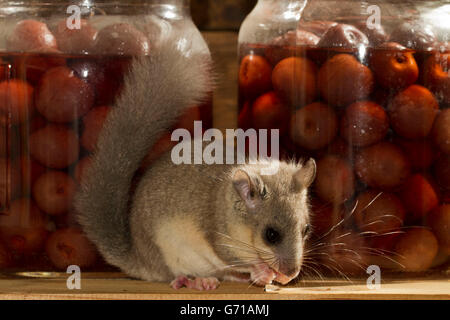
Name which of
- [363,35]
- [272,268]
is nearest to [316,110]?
[363,35]

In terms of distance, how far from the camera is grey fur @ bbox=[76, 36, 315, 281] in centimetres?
105

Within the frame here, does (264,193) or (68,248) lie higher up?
(264,193)

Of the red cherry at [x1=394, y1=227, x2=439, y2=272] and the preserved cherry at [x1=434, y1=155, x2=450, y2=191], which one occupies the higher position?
the preserved cherry at [x1=434, y1=155, x2=450, y2=191]

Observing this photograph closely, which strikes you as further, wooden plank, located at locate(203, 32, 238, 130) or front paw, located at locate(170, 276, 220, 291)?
wooden plank, located at locate(203, 32, 238, 130)

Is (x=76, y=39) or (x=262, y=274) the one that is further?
(x=76, y=39)

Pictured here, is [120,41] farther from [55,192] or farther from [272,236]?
[272,236]

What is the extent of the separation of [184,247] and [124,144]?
0.67 ft

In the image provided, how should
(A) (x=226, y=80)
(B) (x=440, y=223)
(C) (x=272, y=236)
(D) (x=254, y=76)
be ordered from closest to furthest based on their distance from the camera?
(C) (x=272, y=236)
(B) (x=440, y=223)
(D) (x=254, y=76)
(A) (x=226, y=80)

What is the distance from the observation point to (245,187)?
1.04 meters

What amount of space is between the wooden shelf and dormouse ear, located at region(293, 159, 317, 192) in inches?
6.7

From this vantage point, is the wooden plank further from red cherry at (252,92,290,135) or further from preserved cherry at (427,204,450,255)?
preserved cherry at (427,204,450,255)

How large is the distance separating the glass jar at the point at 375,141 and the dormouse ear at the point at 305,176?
0.25ft

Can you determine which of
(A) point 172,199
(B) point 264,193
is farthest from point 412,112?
(A) point 172,199

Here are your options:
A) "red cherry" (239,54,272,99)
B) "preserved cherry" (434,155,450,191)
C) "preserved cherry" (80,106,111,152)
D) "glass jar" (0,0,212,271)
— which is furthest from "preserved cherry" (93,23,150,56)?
"preserved cherry" (434,155,450,191)
